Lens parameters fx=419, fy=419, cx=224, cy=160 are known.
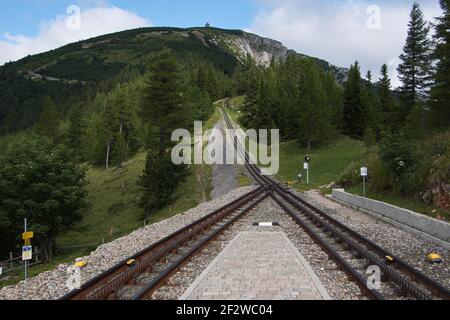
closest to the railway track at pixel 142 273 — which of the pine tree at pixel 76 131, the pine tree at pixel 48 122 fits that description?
the pine tree at pixel 48 122

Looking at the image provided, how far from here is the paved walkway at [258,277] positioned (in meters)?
8.15

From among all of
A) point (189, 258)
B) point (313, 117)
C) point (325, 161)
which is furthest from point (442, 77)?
point (189, 258)

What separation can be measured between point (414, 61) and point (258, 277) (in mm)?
50798

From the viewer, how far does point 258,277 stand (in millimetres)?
9453

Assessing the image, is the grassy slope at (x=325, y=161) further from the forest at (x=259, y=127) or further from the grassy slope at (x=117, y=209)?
the grassy slope at (x=117, y=209)

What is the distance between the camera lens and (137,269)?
9.99m

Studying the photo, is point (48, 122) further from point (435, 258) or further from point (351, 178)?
point (435, 258)

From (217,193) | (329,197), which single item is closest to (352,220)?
(329,197)

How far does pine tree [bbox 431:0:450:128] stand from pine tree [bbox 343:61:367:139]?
24.1 metres

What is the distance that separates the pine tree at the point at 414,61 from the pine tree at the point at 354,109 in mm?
9898

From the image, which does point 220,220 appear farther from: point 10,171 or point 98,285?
point 10,171

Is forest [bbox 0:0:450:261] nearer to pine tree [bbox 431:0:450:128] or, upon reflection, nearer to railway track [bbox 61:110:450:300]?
pine tree [bbox 431:0:450:128]

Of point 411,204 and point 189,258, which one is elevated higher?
point 411,204

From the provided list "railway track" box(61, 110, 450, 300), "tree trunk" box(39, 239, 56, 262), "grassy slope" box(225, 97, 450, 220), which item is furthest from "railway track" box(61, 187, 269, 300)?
"tree trunk" box(39, 239, 56, 262)
